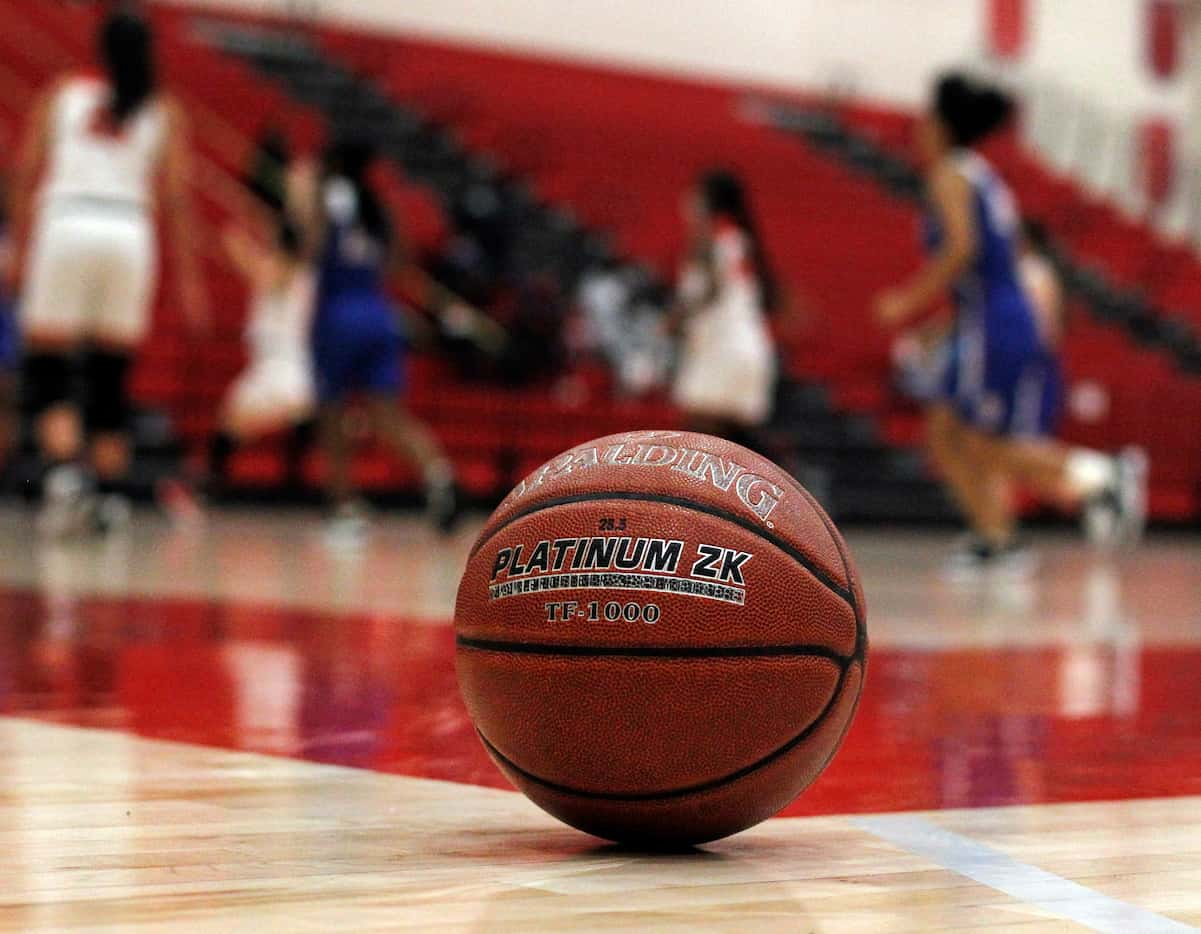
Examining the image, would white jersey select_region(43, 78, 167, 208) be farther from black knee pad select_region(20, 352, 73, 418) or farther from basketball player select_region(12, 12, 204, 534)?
black knee pad select_region(20, 352, 73, 418)

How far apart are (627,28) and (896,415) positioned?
27.4 ft

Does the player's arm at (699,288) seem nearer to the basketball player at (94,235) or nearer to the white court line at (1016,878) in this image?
the basketball player at (94,235)

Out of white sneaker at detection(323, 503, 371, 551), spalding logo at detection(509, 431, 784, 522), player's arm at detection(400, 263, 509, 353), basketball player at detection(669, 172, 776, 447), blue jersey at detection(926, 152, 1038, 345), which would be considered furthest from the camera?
player's arm at detection(400, 263, 509, 353)

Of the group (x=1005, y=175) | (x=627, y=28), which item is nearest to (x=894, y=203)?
(x=1005, y=175)

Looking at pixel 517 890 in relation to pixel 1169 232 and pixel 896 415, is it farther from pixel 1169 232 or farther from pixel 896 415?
pixel 1169 232

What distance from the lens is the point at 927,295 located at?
7.66 metres

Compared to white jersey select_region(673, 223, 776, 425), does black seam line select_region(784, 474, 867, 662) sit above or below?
above

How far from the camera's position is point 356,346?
945 centimetres

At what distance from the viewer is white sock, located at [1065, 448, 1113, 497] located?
27.5 ft

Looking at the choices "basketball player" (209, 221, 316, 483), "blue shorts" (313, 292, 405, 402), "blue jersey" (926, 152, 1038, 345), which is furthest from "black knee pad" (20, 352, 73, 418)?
"blue jersey" (926, 152, 1038, 345)

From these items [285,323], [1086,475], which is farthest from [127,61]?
[1086,475]

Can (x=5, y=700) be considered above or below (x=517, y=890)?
below

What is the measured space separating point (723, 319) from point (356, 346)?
205 centimetres

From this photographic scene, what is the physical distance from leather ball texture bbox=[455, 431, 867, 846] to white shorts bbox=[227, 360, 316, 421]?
343 inches
